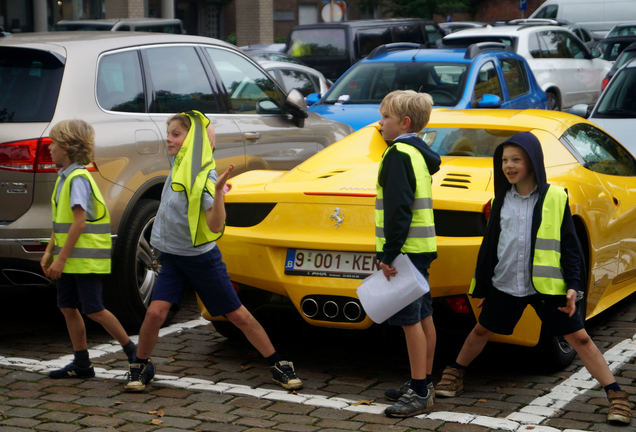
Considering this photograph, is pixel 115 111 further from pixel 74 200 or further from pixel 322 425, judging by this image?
pixel 322 425

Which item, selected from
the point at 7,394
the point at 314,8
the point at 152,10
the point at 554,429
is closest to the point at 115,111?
the point at 7,394

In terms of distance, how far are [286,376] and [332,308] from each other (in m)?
0.43

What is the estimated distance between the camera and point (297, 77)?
17219 mm

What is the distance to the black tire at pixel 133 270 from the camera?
6.51 metres

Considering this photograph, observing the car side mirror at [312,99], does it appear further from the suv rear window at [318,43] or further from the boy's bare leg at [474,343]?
the suv rear window at [318,43]

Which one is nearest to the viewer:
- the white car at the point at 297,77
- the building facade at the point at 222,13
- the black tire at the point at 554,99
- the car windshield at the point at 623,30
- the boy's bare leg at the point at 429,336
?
the boy's bare leg at the point at 429,336

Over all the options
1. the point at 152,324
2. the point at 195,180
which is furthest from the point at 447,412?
the point at 195,180

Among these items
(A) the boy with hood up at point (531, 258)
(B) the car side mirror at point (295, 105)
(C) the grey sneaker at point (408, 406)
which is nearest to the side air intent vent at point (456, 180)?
(A) the boy with hood up at point (531, 258)

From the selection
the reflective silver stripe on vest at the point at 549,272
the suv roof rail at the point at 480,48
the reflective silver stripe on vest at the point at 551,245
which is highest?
the suv roof rail at the point at 480,48

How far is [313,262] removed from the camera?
5492mm

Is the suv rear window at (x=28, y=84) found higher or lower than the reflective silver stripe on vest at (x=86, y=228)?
higher

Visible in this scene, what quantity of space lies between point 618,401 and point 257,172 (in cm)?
259

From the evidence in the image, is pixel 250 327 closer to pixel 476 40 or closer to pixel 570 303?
pixel 570 303

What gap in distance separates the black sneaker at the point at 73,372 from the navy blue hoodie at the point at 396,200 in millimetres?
1798
